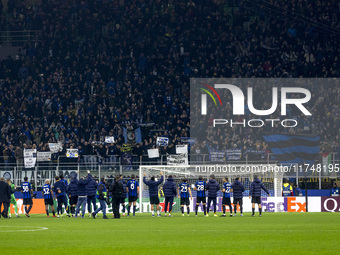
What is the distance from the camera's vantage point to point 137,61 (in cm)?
4859

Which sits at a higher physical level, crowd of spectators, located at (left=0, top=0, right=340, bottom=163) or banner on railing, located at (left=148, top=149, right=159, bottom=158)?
crowd of spectators, located at (left=0, top=0, right=340, bottom=163)

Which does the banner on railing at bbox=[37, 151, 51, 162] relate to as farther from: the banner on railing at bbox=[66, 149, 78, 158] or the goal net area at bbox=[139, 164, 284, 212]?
the goal net area at bbox=[139, 164, 284, 212]

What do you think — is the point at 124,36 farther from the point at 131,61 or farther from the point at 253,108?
the point at 253,108

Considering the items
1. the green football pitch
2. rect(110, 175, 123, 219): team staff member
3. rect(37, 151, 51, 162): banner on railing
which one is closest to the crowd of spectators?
rect(37, 151, 51, 162): banner on railing

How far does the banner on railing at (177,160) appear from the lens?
3705cm

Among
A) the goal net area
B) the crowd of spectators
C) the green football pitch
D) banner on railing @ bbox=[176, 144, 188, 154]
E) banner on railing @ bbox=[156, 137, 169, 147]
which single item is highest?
the crowd of spectators

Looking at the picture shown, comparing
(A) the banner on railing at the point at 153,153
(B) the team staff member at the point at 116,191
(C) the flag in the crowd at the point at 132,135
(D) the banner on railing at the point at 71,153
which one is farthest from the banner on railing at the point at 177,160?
(B) the team staff member at the point at 116,191

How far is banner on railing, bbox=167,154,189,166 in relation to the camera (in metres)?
37.1

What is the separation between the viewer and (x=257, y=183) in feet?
103

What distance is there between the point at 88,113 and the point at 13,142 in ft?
16.5

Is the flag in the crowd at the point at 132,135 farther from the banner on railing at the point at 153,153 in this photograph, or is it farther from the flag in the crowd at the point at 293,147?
the flag in the crowd at the point at 293,147

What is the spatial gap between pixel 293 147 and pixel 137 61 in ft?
49.1

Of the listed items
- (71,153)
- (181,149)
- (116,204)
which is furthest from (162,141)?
(116,204)

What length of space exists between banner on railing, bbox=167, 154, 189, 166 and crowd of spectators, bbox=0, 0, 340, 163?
2.50 meters
